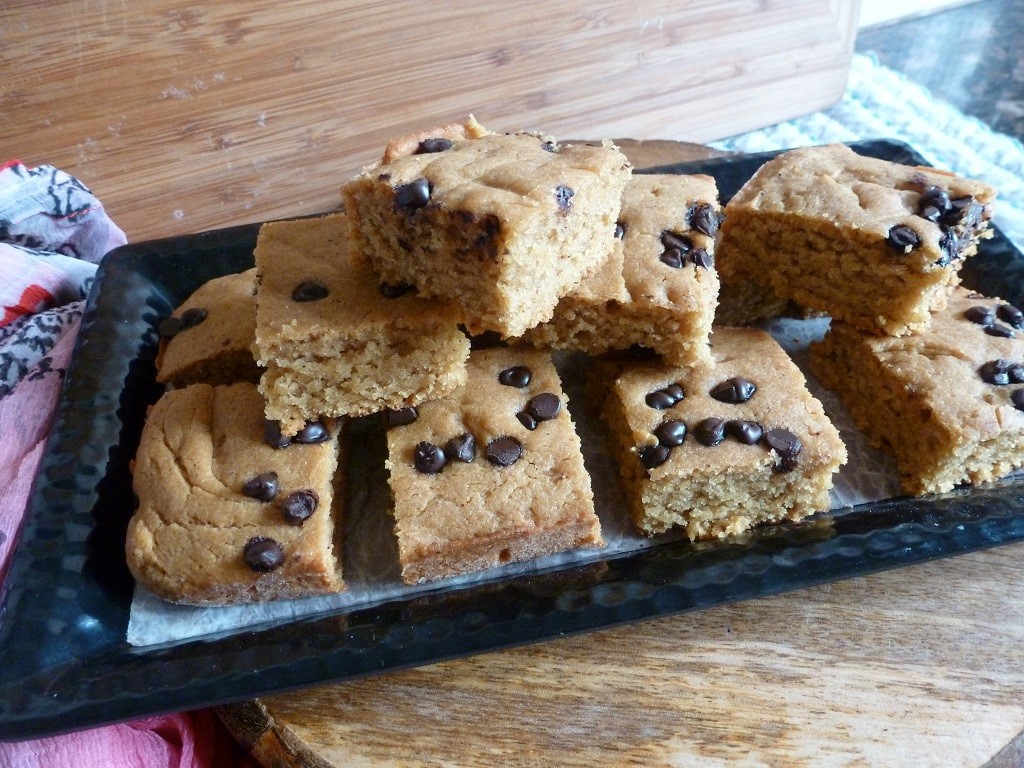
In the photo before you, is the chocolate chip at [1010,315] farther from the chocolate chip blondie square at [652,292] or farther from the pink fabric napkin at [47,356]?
the pink fabric napkin at [47,356]

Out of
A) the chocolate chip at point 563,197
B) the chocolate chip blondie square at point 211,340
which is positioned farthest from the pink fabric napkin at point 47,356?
the chocolate chip at point 563,197

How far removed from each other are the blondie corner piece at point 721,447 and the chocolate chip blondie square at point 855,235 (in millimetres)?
423

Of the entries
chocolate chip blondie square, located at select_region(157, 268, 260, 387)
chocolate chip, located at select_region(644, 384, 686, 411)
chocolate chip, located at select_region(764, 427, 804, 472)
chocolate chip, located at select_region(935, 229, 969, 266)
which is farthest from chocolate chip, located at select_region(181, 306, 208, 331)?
chocolate chip, located at select_region(935, 229, 969, 266)

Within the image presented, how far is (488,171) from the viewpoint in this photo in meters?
2.34

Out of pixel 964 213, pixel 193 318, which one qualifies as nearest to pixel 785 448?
pixel 964 213

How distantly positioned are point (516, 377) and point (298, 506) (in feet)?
2.58

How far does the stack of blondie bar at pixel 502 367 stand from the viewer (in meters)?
2.27

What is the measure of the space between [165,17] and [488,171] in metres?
2.10

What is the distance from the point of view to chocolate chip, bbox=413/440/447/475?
7.82 ft

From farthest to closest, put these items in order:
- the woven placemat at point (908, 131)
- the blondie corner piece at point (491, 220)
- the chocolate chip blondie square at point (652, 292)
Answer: the woven placemat at point (908, 131), the chocolate chip blondie square at point (652, 292), the blondie corner piece at point (491, 220)

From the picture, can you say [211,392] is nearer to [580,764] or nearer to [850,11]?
[580,764]

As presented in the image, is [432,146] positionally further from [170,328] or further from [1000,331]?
[1000,331]

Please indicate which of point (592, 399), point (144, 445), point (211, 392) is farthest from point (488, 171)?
point (144, 445)

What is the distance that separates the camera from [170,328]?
2920 mm
